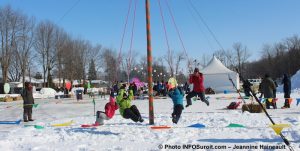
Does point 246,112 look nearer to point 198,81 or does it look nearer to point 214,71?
point 198,81

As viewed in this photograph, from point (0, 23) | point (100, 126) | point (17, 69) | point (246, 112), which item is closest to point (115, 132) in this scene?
point (100, 126)

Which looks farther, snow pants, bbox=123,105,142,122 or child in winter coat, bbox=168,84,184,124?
child in winter coat, bbox=168,84,184,124

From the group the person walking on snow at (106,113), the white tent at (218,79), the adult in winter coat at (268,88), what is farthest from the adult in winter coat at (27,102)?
the white tent at (218,79)

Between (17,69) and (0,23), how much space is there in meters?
15.9

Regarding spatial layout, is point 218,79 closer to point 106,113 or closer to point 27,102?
point 27,102

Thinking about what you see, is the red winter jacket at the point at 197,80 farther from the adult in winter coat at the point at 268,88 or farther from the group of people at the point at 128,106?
the adult in winter coat at the point at 268,88

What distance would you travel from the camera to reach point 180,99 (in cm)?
1325

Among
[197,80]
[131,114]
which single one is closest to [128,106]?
[131,114]

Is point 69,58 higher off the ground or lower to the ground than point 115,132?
higher

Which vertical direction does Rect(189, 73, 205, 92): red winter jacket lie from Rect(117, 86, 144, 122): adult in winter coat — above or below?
above

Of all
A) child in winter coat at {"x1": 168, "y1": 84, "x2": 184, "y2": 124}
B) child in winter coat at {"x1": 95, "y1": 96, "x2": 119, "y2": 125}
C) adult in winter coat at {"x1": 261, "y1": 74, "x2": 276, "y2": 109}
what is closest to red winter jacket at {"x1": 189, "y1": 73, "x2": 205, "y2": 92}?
child in winter coat at {"x1": 168, "y1": 84, "x2": 184, "y2": 124}

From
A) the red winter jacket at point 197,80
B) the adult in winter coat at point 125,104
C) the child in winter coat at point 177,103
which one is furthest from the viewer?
the red winter jacket at point 197,80

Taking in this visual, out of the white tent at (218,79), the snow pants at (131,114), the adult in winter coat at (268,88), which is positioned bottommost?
A: the snow pants at (131,114)

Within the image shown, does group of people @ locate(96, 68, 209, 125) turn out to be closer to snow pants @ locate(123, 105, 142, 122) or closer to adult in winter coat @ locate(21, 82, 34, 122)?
snow pants @ locate(123, 105, 142, 122)
